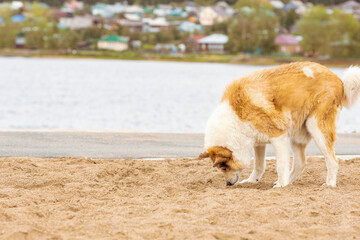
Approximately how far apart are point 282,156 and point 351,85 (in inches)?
49.2

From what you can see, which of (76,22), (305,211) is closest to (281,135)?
(305,211)

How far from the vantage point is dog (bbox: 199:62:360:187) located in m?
6.47

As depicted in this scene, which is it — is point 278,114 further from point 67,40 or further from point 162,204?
point 67,40

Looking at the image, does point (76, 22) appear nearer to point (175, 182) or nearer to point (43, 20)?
point (43, 20)

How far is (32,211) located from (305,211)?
107 inches

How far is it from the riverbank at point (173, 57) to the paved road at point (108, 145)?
69372 mm

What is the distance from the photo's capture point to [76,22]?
5837 inches

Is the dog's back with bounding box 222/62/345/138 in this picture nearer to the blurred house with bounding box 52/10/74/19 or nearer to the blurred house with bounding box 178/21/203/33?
the blurred house with bounding box 178/21/203/33

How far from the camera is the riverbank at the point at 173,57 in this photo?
8194 centimetres

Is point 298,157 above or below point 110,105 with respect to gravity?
above

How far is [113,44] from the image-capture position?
4193 inches

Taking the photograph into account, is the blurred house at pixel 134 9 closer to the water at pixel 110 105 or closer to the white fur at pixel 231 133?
the water at pixel 110 105

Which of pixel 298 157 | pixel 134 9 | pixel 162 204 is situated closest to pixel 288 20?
pixel 134 9

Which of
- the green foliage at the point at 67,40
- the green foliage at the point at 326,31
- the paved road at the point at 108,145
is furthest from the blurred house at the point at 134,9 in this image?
the paved road at the point at 108,145
